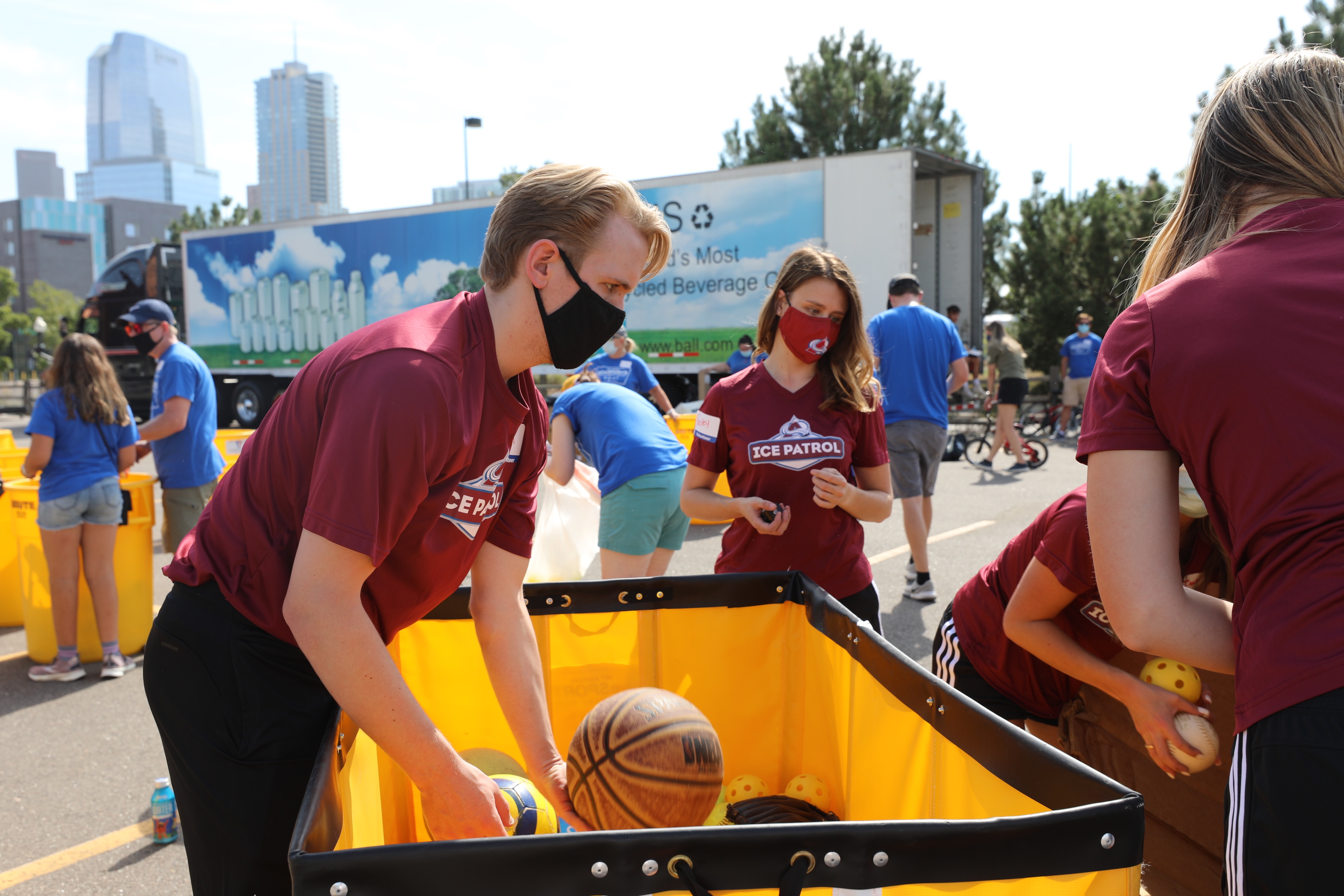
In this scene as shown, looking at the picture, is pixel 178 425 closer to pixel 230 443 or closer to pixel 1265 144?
pixel 230 443

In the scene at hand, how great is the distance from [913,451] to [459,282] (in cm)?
1364

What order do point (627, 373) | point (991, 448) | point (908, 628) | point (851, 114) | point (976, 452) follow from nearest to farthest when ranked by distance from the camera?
point (908, 628) → point (627, 373) → point (991, 448) → point (976, 452) → point (851, 114)

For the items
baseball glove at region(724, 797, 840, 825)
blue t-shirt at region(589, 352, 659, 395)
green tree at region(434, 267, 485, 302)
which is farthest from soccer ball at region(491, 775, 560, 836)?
green tree at region(434, 267, 485, 302)

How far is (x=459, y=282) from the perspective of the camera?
719 inches

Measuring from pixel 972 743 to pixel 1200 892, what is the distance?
3.96 ft

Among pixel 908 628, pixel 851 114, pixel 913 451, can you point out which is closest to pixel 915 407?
pixel 913 451

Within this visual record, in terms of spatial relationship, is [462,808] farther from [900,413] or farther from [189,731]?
[900,413]

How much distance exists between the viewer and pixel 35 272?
355ft

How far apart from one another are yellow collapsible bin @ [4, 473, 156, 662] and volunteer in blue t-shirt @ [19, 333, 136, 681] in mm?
105

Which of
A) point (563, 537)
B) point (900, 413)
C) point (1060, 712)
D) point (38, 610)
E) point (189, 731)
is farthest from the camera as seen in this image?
point (900, 413)

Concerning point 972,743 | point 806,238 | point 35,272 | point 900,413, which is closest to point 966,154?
point 806,238

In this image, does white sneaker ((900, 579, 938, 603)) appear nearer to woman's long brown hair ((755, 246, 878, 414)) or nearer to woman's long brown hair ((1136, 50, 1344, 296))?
woman's long brown hair ((755, 246, 878, 414))

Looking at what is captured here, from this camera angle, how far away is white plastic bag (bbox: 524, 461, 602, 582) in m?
4.70

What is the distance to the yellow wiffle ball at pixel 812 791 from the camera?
2.44 m
